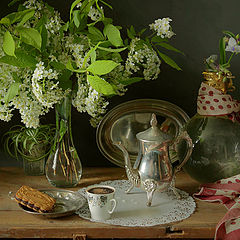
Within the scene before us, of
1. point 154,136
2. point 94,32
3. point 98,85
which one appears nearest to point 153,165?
point 154,136

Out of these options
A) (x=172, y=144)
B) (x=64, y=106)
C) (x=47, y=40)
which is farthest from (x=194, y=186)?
(x=47, y=40)

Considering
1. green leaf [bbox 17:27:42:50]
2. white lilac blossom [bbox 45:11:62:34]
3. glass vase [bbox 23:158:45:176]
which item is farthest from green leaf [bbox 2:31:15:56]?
glass vase [bbox 23:158:45:176]

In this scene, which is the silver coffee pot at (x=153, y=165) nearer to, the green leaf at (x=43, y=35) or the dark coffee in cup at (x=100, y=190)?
the dark coffee in cup at (x=100, y=190)

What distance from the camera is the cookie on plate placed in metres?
1.15

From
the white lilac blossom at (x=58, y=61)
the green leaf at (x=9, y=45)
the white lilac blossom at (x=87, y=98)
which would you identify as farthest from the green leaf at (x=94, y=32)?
the green leaf at (x=9, y=45)

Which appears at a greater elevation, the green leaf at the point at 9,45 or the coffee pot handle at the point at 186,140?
the green leaf at the point at 9,45

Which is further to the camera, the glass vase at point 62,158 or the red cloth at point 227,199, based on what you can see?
the glass vase at point 62,158

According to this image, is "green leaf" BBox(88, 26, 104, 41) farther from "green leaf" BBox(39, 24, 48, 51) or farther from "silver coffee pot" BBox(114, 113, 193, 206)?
"silver coffee pot" BBox(114, 113, 193, 206)

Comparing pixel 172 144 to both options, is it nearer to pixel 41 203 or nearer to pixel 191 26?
pixel 41 203

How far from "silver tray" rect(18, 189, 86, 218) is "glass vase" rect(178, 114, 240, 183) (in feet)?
1.33

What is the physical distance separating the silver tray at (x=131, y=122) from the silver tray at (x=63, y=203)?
317 millimetres

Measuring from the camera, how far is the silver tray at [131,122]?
1.55 metres

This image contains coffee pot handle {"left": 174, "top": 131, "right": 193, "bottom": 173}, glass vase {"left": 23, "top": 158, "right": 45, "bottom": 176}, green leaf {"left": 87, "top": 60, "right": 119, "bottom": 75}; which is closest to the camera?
green leaf {"left": 87, "top": 60, "right": 119, "bottom": 75}

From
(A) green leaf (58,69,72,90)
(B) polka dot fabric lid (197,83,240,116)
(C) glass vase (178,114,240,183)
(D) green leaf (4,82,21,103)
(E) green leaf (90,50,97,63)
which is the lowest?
(C) glass vase (178,114,240,183)
